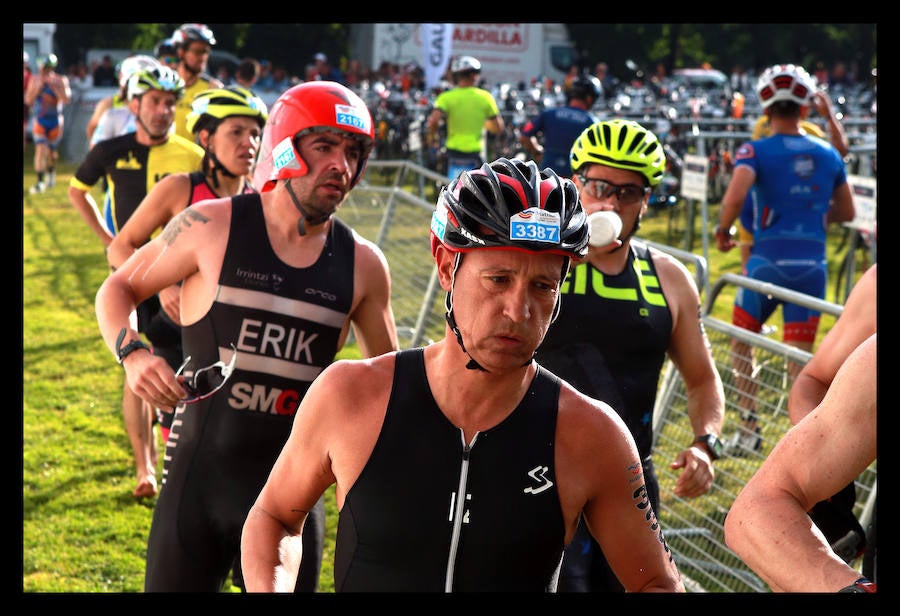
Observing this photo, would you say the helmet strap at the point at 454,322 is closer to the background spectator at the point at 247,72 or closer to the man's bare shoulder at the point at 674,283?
the man's bare shoulder at the point at 674,283

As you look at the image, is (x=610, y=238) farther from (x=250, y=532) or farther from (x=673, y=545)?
(x=673, y=545)

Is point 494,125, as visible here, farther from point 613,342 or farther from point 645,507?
point 645,507

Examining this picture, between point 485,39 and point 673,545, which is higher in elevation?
point 485,39

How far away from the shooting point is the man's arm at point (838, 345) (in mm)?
3787

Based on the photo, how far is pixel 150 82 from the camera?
8.33m

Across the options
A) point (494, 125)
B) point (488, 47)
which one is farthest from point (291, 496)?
point (488, 47)

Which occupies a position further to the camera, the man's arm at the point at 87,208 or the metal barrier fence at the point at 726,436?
the man's arm at the point at 87,208

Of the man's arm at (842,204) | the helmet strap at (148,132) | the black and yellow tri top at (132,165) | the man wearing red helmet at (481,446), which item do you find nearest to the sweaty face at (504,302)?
the man wearing red helmet at (481,446)

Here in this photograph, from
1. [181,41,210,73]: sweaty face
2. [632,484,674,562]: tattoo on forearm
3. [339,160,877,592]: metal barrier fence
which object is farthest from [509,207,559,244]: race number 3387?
[181,41,210,73]: sweaty face

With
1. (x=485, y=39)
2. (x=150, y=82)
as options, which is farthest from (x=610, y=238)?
(x=485, y=39)

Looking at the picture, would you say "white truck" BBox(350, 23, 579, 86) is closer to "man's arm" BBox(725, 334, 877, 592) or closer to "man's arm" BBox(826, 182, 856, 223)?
"man's arm" BBox(826, 182, 856, 223)

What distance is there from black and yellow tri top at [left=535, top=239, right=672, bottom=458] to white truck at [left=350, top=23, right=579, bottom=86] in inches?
1393

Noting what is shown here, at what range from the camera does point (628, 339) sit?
15.2ft

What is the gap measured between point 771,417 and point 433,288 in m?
4.21
